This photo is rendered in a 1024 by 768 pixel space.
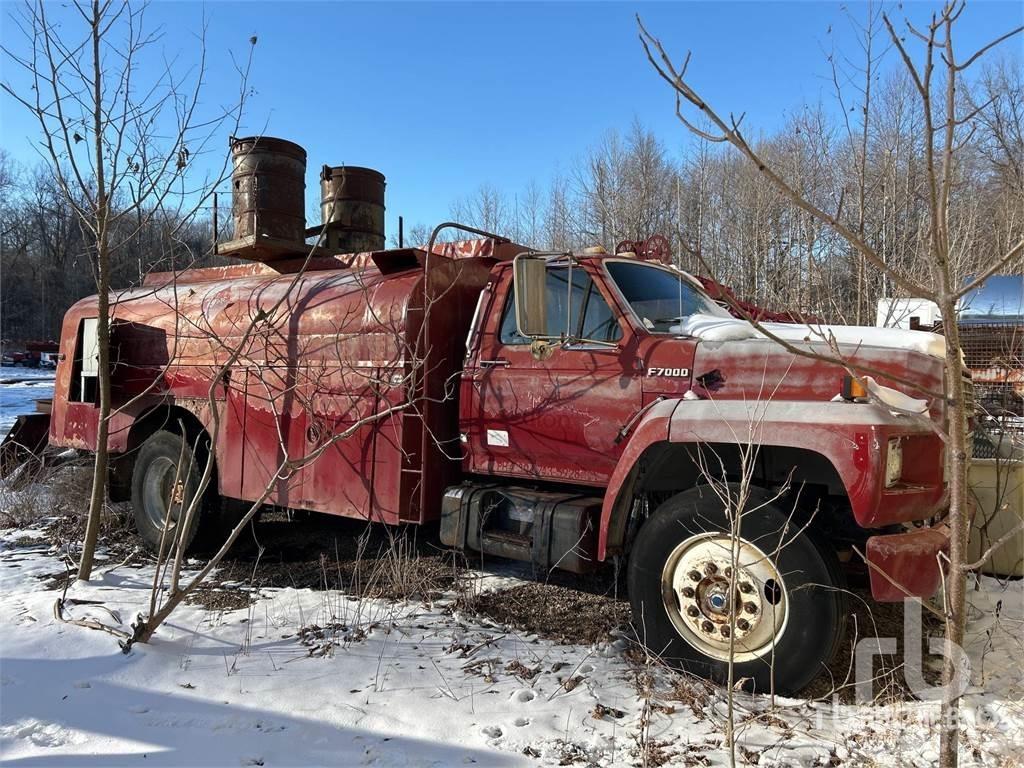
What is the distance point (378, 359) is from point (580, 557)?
1979mm

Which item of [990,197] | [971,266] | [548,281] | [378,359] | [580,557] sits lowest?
[580,557]

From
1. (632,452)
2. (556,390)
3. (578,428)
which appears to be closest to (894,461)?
(632,452)

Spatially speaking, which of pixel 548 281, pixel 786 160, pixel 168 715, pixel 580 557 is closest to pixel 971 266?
pixel 786 160

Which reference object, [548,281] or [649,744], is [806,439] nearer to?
[649,744]

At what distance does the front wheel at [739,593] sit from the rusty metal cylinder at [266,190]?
4901mm

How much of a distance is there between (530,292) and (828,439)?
1.80 metres

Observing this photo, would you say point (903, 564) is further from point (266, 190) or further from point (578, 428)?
point (266, 190)

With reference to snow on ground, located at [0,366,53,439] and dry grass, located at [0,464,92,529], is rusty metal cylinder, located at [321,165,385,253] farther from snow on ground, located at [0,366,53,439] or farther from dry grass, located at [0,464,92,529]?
snow on ground, located at [0,366,53,439]

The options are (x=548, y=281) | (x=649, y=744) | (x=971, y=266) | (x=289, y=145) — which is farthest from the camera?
(x=971, y=266)

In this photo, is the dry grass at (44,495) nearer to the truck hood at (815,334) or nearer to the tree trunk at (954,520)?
the truck hood at (815,334)

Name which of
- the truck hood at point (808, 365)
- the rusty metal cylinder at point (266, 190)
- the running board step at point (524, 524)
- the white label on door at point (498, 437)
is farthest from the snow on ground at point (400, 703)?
the rusty metal cylinder at point (266, 190)

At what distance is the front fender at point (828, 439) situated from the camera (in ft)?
10.2

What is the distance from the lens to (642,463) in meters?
3.92

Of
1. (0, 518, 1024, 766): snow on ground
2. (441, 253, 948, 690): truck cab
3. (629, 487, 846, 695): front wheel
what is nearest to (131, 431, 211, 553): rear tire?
(0, 518, 1024, 766): snow on ground
